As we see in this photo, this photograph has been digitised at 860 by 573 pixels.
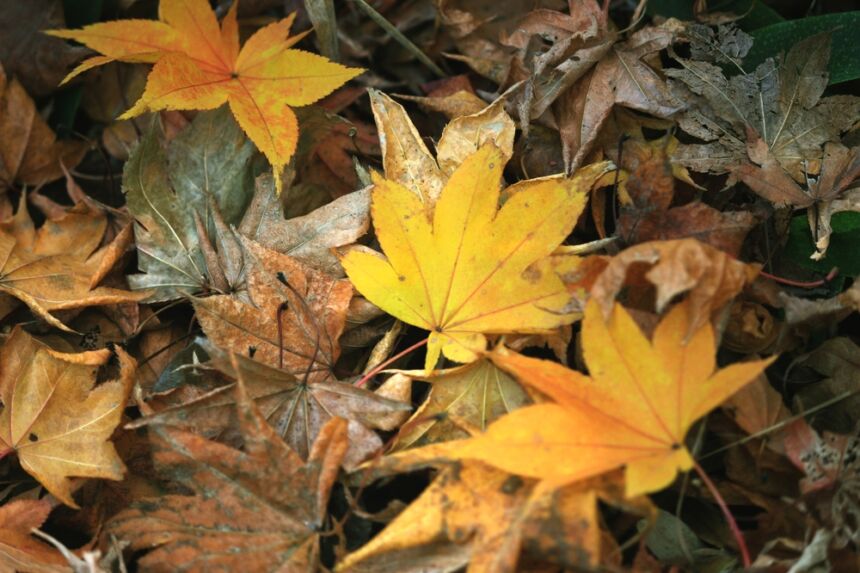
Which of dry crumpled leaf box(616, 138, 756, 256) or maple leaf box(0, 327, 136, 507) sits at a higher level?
dry crumpled leaf box(616, 138, 756, 256)

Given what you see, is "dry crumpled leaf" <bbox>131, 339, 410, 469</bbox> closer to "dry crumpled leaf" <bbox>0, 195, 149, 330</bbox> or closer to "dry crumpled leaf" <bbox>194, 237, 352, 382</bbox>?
"dry crumpled leaf" <bbox>194, 237, 352, 382</bbox>

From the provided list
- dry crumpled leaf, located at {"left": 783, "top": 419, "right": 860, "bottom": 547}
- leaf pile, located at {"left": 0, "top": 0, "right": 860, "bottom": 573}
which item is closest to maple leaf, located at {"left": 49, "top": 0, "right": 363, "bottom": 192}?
leaf pile, located at {"left": 0, "top": 0, "right": 860, "bottom": 573}

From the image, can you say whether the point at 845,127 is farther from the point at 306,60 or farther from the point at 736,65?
the point at 306,60

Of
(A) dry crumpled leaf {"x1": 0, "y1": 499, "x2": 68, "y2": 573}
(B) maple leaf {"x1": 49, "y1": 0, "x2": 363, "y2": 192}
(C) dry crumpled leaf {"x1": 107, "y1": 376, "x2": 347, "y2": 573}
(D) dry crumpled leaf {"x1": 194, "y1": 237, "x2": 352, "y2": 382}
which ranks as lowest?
(A) dry crumpled leaf {"x1": 0, "y1": 499, "x2": 68, "y2": 573}

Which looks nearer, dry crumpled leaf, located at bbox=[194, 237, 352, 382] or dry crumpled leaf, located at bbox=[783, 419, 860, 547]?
dry crumpled leaf, located at bbox=[783, 419, 860, 547]

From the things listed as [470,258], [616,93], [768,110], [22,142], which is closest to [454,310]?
[470,258]

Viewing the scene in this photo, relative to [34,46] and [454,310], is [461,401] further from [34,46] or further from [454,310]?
[34,46]

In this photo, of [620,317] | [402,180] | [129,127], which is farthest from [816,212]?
[129,127]
